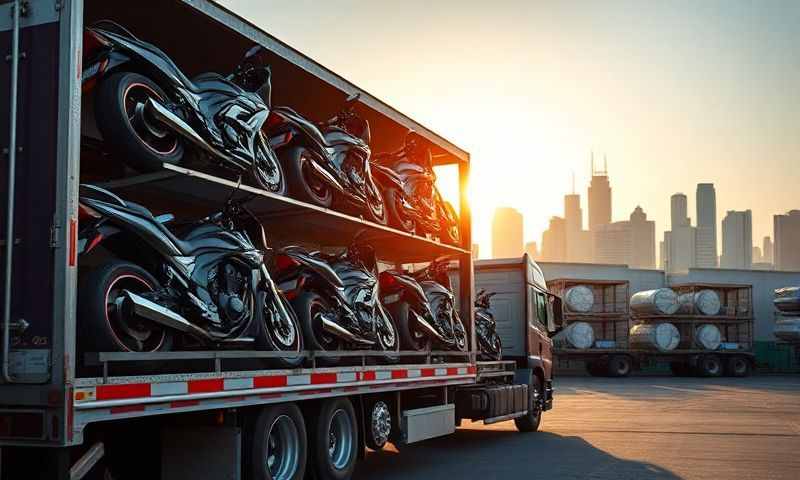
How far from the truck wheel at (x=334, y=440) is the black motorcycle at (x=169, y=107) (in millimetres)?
2054

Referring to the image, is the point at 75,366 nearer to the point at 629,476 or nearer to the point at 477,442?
the point at 629,476

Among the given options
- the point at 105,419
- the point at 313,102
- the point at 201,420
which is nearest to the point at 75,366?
the point at 105,419

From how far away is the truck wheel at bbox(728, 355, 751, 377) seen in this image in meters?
38.8

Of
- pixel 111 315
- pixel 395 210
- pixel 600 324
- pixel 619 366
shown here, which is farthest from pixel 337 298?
pixel 600 324

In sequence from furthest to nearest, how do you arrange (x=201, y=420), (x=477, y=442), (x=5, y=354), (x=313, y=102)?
(x=477, y=442), (x=313, y=102), (x=201, y=420), (x=5, y=354)

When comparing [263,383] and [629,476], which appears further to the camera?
[629,476]

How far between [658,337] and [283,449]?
31.7 meters

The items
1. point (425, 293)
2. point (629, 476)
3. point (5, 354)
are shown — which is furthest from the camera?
point (425, 293)

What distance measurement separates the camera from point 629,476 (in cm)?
1023

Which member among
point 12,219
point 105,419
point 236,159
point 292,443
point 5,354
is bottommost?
point 292,443

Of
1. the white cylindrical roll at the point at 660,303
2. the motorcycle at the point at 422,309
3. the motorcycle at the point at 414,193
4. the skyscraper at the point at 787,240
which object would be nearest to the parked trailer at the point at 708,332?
the white cylindrical roll at the point at 660,303

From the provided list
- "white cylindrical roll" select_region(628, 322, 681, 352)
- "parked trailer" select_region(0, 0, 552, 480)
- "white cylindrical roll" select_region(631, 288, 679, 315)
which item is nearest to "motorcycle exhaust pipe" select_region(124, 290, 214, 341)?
"parked trailer" select_region(0, 0, 552, 480)

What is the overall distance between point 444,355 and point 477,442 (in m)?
2.97

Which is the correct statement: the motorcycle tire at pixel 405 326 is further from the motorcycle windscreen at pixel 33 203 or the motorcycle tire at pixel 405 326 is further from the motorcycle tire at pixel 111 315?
the motorcycle windscreen at pixel 33 203
